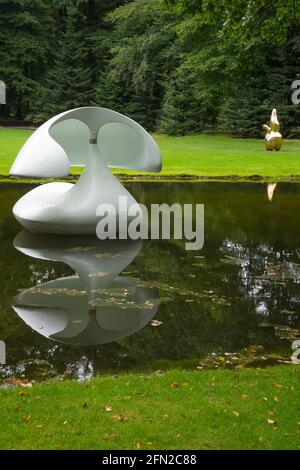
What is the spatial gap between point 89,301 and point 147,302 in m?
0.79

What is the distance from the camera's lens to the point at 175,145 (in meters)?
31.8

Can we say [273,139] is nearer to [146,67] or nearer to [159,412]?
[146,67]

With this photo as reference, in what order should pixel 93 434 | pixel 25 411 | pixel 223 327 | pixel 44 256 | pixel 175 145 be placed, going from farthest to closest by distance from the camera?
pixel 175 145 < pixel 44 256 < pixel 223 327 < pixel 25 411 < pixel 93 434

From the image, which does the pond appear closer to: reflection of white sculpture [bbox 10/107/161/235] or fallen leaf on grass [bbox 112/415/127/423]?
reflection of white sculpture [bbox 10/107/161/235]

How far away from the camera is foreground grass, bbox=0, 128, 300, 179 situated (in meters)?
22.1

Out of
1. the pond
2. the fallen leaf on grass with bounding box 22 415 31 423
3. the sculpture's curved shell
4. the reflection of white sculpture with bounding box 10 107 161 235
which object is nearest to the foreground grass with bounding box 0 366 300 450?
the fallen leaf on grass with bounding box 22 415 31 423

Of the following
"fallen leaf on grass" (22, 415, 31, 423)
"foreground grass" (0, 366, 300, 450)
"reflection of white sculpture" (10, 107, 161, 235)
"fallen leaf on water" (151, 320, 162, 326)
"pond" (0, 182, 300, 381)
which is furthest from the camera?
"reflection of white sculpture" (10, 107, 161, 235)

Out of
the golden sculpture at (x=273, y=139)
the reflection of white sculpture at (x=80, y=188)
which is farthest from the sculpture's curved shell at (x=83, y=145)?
the golden sculpture at (x=273, y=139)

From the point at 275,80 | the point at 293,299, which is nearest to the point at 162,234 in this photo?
the point at 293,299

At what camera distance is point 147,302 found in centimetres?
825

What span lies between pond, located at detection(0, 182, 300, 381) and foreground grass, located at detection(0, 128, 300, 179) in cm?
887

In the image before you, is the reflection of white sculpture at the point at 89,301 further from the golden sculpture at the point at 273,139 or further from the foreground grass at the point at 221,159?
the golden sculpture at the point at 273,139
